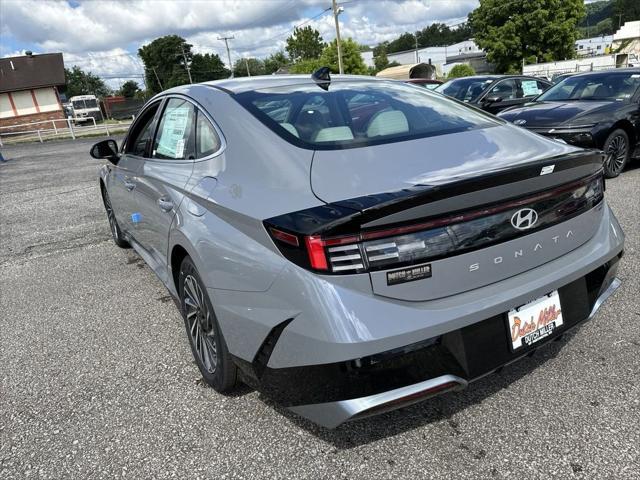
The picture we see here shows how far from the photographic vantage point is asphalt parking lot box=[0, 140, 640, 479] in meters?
2.02

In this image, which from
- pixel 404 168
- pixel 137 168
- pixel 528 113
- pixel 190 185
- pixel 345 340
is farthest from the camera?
pixel 528 113

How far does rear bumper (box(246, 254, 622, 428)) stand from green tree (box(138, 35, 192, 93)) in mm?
99580

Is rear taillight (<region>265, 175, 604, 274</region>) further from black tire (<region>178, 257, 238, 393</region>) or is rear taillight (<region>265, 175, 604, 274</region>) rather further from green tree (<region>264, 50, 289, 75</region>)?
green tree (<region>264, 50, 289, 75</region>)

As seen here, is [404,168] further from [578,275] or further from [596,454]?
[596,454]

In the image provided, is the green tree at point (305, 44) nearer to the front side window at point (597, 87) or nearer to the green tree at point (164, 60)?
the green tree at point (164, 60)

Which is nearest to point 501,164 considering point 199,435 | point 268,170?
point 268,170

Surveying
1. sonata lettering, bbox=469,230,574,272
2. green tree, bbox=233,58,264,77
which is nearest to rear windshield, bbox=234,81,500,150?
sonata lettering, bbox=469,230,574,272

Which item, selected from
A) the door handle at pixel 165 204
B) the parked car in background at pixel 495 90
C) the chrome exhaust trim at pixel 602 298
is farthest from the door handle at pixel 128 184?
the parked car in background at pixel 495 90

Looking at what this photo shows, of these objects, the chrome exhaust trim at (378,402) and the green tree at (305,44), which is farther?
the green tree at (305,44)

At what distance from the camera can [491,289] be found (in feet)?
6.24

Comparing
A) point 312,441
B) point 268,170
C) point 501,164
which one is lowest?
point 312,441

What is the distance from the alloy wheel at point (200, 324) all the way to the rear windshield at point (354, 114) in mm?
909

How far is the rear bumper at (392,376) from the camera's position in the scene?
173 cm

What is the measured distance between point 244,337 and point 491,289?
0.99 m
